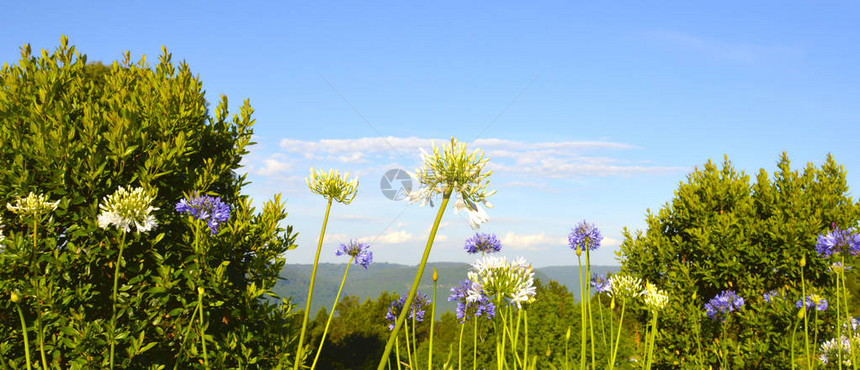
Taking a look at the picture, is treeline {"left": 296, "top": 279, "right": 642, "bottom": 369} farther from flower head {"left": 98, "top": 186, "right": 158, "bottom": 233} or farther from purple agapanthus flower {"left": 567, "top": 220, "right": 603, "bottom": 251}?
flower head {"left": 98, "top": 186, "right": 158, "bottom": 233}

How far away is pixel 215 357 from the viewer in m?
5.42

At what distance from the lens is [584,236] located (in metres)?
5.51

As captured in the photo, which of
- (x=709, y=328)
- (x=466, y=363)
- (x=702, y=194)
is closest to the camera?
(x=709, y=328)

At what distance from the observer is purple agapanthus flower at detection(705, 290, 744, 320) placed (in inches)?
310

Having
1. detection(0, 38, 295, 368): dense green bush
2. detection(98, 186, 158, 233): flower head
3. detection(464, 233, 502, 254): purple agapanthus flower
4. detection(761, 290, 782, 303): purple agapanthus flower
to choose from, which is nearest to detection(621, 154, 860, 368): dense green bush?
detection(761, 290, 782, 303): purple agapanthus flower

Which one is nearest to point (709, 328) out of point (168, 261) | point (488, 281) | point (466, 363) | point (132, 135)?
point (488, 281)

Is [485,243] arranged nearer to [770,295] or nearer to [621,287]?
[621,287]

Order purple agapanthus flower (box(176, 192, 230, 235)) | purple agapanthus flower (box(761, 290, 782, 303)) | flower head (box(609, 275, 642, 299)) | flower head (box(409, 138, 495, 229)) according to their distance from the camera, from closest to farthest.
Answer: flower head (box(409, 138, 495, 229)) < purple agapanthus flower (box(176, 192, 230, 235)) < flower head (box(609, 275, 642, 299)) < purple agapanthus flower (box(761, 290, 782, 303))

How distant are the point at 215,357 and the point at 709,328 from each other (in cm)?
796

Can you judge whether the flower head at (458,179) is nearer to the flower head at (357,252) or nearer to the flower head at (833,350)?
the flower head at (357,252)

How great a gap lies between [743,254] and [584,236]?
16.1ft

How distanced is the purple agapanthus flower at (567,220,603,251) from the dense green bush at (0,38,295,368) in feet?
11.2

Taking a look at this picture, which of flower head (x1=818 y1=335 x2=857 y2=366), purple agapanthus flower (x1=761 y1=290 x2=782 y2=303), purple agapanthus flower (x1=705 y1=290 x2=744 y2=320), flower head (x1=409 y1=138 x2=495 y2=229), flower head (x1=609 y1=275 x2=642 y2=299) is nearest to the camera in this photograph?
flower head (x1=409 y1=138 x2=495 y2=229)

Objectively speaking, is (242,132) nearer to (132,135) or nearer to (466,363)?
(132,135)
